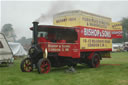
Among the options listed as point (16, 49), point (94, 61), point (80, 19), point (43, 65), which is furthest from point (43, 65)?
point (16, 49)

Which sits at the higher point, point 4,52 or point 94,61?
point 4,52

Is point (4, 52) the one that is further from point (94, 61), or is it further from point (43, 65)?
point (94, 61)

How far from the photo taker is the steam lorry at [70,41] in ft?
29.2

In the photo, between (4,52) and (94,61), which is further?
(4,52)

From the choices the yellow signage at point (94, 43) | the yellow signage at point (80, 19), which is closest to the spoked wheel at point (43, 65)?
the yellow signage at point (94, 43)

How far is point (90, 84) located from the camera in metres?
6.28

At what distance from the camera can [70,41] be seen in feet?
36.9

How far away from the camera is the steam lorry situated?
29.2 ft

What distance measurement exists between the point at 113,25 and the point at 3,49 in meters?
8.50

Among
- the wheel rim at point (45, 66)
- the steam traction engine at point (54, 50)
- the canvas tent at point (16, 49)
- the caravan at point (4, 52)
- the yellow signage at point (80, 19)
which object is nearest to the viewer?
the wheel rim at point (45, 66)

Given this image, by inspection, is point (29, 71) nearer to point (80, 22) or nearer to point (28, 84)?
point (28, 84)

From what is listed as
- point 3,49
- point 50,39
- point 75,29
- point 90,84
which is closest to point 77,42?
point 75,29

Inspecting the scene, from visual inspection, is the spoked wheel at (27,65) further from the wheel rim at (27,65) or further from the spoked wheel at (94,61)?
the spoked wheel at (94,61)

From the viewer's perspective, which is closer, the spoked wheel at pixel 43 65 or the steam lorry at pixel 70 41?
the spoked wheel at pixel 43 65
